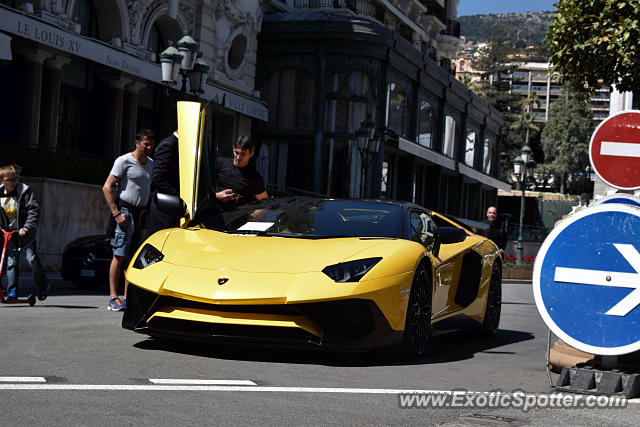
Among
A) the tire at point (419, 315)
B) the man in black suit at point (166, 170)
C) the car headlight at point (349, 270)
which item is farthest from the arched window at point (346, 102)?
the car headlight at point (349, 270)

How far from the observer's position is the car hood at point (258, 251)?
6.85 m

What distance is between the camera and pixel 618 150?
7246 mm

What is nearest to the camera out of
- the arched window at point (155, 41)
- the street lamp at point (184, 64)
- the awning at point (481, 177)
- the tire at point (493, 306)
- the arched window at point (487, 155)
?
the tire at point (493, 306)

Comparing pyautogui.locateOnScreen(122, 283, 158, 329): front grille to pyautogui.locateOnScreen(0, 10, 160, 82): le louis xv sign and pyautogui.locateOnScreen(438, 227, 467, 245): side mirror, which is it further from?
pyautogui.locateOnScreen(0, 10, 160, 82): le louis xv sign

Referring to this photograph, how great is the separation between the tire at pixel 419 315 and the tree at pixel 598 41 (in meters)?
7.50

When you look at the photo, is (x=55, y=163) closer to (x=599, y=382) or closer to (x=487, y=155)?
(x=599, y=382)

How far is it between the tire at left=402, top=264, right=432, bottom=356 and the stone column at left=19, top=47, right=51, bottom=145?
53.1ft

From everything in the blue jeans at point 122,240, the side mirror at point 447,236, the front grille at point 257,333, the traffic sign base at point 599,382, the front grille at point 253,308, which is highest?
the side mirror at point 447,236

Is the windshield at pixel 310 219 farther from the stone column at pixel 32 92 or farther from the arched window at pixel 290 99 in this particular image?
the arched window at pixel 290 99

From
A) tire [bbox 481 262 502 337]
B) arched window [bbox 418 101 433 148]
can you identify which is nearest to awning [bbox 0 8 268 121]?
tire [bbox 481 262 502 337]

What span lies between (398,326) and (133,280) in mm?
1818

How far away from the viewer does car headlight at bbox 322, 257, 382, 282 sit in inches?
263

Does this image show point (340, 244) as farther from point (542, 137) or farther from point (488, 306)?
point (542, 137)

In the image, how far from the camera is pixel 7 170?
10.3 metres
